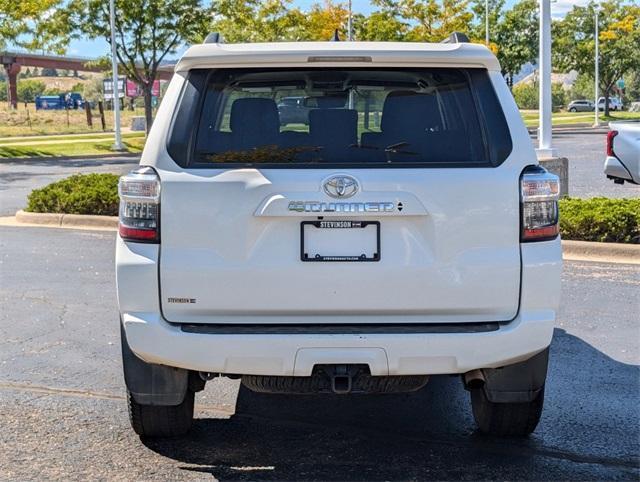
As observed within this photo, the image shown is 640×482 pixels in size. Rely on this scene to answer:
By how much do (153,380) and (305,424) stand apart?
42.4 inches

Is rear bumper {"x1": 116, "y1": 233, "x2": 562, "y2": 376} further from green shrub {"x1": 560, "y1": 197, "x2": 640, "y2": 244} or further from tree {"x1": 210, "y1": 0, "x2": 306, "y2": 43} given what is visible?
tree {"x1": 210, "y1": 0, "x2": 306, "y2": 43}

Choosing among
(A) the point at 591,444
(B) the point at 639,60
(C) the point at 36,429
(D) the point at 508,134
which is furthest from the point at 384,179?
(B) the point at 639,60

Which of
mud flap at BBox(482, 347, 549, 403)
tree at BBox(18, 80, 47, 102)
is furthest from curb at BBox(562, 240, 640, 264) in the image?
tree at BBox(18, 80, 47, 102)

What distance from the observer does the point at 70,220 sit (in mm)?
12609

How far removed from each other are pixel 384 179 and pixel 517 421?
150 centimetres

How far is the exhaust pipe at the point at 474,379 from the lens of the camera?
4160mm

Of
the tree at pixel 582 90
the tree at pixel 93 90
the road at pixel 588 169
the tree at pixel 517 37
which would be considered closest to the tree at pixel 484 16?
the tree at pixel 517 37

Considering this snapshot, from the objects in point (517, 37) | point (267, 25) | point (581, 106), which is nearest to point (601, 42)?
point (517, 37)

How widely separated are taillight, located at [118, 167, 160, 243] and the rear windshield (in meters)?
0.16

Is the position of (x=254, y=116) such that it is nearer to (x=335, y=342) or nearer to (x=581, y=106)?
(x=335, y=342)

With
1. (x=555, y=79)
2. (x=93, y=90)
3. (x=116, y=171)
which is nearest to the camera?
(x=116, y=171)

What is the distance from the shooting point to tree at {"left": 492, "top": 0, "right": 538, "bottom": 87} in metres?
51.5

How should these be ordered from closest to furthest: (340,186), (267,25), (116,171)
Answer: (340,186), (116,171), (267,25)

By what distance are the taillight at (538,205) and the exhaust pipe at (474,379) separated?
2.16 feet
